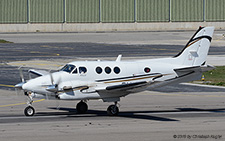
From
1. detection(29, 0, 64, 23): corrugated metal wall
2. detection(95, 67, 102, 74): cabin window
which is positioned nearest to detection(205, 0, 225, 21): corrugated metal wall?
detection(29, 0, 64, 23): corrugated metal wall

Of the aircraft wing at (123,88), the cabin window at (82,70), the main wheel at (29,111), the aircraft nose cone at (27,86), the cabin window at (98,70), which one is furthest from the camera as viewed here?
the cabin window at (98,70)

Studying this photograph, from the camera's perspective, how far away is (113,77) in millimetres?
24078

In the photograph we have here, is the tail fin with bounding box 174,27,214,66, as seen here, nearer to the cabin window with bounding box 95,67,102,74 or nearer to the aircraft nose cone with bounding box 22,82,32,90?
the cabin window with bounding box 95,67,102,74

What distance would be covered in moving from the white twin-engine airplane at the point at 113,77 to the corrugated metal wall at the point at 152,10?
233ft

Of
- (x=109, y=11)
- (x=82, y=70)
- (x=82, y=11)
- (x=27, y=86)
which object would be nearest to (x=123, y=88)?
(x=82, y=70)

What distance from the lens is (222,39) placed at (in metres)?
72.7

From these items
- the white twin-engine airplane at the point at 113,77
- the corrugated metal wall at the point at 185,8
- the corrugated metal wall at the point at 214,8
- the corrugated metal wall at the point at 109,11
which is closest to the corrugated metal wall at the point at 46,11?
the corrugated metal wall at the point at 109,11

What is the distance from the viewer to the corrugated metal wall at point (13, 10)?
309 feet

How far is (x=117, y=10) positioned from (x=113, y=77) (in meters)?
73.0

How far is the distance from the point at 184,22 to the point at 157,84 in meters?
74.7

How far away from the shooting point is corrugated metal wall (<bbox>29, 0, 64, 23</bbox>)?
9406 centimetres

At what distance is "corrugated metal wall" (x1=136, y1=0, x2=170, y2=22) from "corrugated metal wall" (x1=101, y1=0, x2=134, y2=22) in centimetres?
168

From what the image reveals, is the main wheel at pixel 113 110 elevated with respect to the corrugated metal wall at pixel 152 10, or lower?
lower

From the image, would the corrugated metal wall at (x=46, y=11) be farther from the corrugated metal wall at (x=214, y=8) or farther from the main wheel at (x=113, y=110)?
the main wheel at (x=113, y=110)
